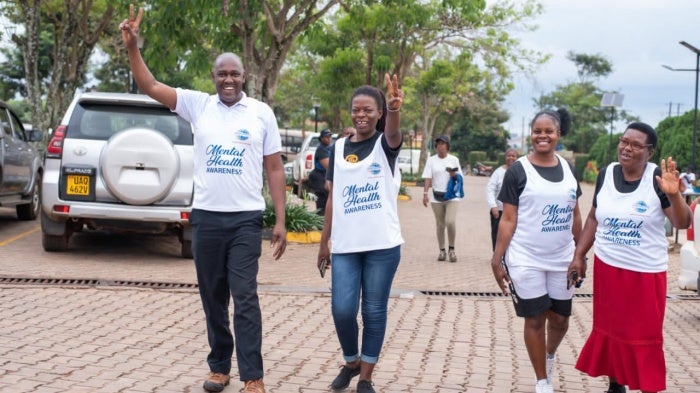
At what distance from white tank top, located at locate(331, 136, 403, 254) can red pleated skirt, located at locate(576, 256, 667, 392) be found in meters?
1.22

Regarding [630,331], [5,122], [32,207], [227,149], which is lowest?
[32,207]

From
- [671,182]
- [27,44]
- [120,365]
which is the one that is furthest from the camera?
[27,44]

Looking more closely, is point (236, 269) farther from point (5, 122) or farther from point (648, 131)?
point (5, 122)

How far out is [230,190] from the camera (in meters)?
5.38

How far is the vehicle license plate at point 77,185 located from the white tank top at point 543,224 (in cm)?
637

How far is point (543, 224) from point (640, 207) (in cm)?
54

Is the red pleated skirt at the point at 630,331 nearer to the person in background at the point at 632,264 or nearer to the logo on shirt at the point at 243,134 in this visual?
the person in background at the point at 632,264

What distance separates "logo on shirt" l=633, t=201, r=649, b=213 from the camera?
5.43 metres

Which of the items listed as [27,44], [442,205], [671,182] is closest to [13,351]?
[671,182]

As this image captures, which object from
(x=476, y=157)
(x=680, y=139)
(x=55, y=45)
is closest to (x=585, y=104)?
(x=476, y=157)

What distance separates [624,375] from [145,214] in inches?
257

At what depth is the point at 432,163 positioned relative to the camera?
530 inches

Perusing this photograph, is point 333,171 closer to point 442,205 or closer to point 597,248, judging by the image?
point 597,248

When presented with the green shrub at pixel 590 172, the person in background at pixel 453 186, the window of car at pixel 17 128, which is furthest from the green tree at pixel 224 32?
the green shrub at pixel 590 172
